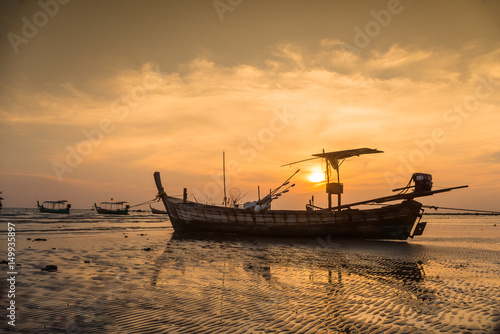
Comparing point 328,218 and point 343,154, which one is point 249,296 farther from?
point 343,154

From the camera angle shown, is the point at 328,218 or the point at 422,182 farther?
the point at 328,218

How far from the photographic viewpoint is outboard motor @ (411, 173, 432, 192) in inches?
1046

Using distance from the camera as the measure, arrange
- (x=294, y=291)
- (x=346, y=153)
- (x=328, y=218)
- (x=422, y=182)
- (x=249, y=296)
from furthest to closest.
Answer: (x=346, y=153)
(x=328, y=218)
(x=422, y=182)
(x=294, y=291)
(x=249, y=296)

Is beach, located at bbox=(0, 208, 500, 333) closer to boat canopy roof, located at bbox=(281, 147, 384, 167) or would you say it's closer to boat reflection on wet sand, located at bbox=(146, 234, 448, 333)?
boat reflection on wet sand, located at bbox=(146, 234, 448, 333)

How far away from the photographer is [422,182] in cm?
2658

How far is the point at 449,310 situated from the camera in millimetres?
8000

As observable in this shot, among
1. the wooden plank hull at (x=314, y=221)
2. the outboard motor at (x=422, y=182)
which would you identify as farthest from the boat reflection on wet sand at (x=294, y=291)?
the outboard motor at (x=422, y=182)

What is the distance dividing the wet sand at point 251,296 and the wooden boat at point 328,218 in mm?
11538

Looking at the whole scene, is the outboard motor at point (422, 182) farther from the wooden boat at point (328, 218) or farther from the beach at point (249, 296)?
the beach at point (249, 296)

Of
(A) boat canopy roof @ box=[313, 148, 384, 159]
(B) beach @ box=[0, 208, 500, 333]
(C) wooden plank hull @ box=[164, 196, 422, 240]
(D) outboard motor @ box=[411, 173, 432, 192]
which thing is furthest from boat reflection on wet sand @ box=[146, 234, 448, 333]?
(A) boat canopy roof @ box=[313, 148, 384, 159]

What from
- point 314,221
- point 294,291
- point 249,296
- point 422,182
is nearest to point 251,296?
point 249,296

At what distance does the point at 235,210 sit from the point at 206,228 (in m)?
4.57

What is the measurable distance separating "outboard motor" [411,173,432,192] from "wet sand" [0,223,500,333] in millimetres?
11499

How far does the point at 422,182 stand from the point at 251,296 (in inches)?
874
